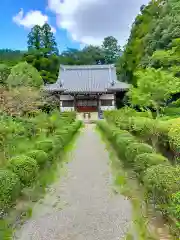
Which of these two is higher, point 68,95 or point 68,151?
point 68,95

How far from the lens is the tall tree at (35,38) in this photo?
44.9 meters

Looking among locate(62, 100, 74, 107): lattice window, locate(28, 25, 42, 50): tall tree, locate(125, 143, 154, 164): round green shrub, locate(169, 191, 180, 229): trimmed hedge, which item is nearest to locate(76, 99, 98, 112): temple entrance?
locate(62, 100, 74, 107): lattice window

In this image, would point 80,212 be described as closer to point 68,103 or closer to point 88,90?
point 88,90

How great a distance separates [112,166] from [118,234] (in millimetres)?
5359

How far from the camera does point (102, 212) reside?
5.50 m

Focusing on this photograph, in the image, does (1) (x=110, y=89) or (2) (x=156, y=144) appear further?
(1) (x=110, y=89)

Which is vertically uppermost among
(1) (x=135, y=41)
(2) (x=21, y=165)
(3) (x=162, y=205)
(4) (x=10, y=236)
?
(1) (x=135, y=41)

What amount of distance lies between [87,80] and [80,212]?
3184cm

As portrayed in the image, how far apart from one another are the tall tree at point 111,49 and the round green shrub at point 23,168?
54.5m

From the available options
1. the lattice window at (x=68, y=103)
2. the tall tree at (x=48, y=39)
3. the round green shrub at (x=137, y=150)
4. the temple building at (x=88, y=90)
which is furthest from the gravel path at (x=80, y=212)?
the tall tree at (x=48, y=39)

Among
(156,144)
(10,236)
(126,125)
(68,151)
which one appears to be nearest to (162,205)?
(10,236)

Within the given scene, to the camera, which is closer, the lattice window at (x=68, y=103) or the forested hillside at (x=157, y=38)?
the forested hillside at (x=157, y=38)

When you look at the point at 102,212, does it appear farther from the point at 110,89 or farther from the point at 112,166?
the point at 110,89

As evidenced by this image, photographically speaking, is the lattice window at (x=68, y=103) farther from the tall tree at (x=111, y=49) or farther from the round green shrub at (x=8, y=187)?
the round green shrub at (x=8, y=187)
